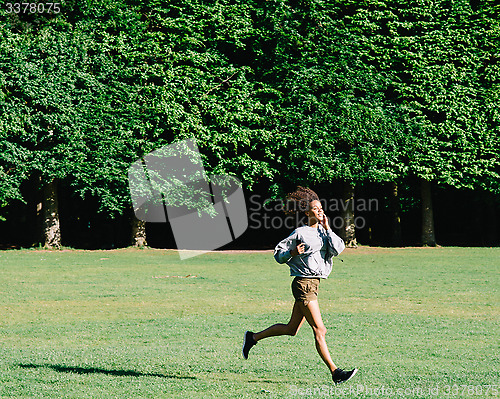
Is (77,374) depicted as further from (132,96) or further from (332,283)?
(132,96)

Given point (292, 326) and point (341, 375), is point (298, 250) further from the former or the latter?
point (341, 375)

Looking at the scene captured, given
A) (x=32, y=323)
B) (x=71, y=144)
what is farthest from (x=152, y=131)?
(x=32, y=323)

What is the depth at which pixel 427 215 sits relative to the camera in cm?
2828

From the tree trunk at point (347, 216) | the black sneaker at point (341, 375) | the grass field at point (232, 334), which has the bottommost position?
the tree trunk at point (347, 216)

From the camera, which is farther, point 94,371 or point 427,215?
point 427,215

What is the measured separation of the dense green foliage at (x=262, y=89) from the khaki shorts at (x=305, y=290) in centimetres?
1985

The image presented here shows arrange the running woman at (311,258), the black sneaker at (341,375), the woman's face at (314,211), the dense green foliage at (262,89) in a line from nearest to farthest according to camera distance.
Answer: the black sneaker at (341,375) < the running woman at (311,258) < the woman's face at (314,211) < the dense green foliage at (262,89)

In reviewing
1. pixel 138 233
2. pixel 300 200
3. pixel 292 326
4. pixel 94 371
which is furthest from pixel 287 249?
pixel 138 233

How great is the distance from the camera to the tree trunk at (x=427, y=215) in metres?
28.2

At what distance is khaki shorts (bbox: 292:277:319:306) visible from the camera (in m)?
6.41

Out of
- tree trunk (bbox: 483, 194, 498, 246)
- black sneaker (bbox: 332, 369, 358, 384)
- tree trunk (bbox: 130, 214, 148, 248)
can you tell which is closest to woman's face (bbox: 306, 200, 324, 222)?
black sneaker (bbox: 332, 369, 358, 384)

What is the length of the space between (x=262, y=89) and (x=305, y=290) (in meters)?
21.1

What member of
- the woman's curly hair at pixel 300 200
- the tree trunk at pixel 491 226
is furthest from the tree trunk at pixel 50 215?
the woman's curly hair at pixel 300 200

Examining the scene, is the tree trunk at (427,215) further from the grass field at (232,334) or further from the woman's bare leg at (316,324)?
the woman's bare leg at (316,324)
